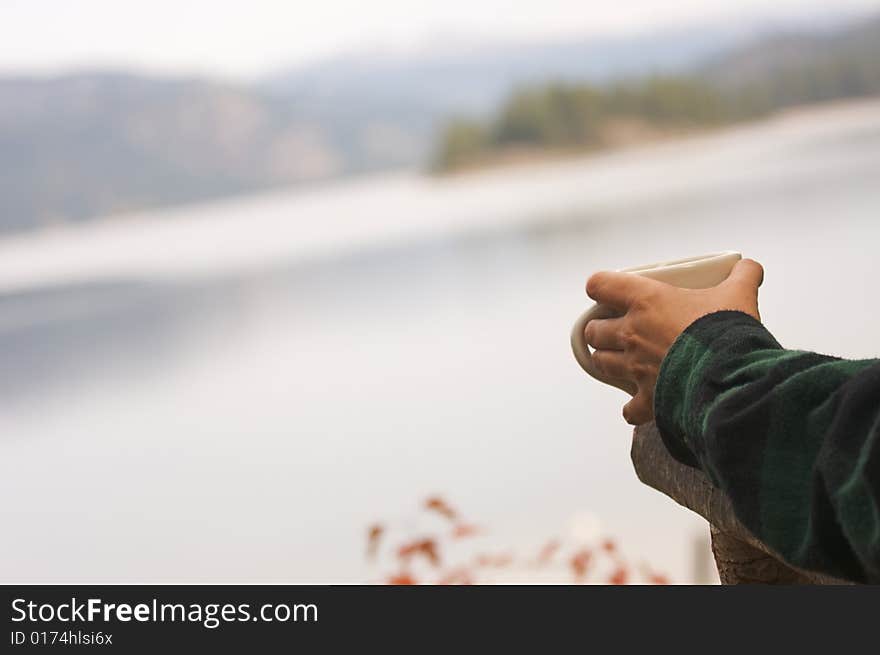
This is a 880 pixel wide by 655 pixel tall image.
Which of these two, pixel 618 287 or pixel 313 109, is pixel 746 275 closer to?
pixel 618 287

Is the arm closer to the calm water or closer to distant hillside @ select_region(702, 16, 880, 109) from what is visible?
the calm water

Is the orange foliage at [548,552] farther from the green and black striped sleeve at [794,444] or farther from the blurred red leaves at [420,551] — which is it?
the green and black striped sleeve at [794,444]

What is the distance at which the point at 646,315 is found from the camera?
2.14ft

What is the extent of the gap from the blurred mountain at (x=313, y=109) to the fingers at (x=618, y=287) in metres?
2.93

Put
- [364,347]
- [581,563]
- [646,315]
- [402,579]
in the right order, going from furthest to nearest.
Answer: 1. [364,347]
2. [581,563]
3. [402,579]
4. [646,315]

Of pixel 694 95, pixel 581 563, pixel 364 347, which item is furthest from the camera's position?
pixel 694 95

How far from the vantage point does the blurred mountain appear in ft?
11.5

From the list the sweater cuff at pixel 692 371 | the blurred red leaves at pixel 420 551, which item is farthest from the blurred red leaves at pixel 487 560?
the sweater cuff at pixel 692 371

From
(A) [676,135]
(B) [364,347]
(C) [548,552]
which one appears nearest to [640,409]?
(C) [548,552]

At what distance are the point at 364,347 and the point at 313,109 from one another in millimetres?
853

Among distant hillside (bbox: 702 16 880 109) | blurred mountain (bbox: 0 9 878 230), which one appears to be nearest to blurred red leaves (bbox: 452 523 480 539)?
blurred mountain (bbox: 0 9 878 230)

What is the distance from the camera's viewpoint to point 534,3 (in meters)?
3.65

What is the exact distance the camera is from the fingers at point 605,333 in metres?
0.67

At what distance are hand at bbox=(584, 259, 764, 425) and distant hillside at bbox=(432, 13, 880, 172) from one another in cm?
297
